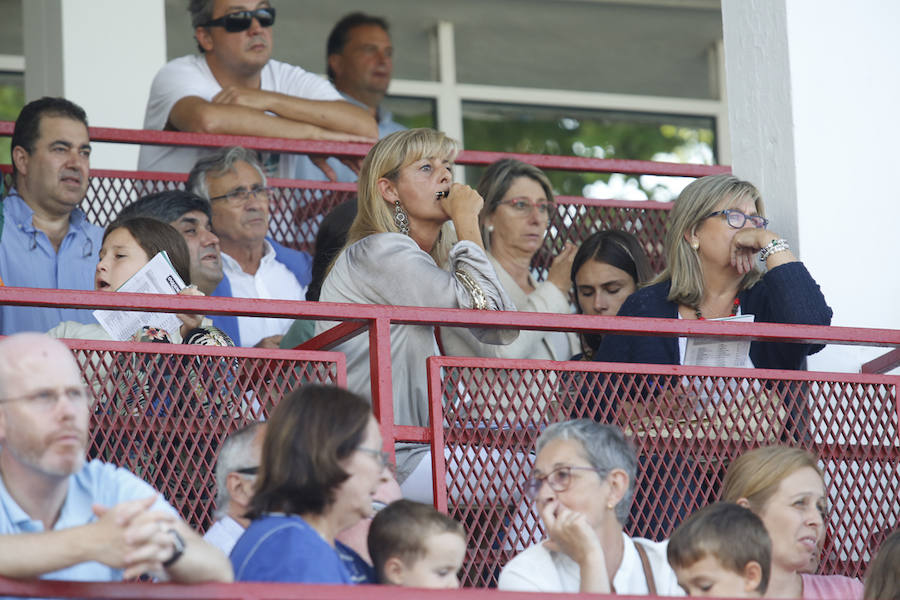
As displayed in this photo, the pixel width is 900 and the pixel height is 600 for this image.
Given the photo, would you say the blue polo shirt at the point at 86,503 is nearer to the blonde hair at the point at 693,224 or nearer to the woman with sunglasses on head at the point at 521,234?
the blonde hair at the point at 693,224

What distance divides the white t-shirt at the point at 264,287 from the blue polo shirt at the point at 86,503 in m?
3.12

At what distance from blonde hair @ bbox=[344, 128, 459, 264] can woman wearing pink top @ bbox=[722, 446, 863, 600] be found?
1678mm

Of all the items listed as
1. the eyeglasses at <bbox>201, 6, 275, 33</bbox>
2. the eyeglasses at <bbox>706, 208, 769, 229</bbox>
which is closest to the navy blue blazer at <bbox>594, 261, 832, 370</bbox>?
the eyeglasses at <bbox>706, 208, 769, 229</bbox>

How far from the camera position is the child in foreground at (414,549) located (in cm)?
465

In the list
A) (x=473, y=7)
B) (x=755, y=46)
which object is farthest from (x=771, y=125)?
(x=473, y=7)

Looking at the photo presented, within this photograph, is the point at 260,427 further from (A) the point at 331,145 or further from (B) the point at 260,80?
(B) the point at 260,80

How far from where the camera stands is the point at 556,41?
43.6 feet

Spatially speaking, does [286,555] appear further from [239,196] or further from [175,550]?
[239,196]

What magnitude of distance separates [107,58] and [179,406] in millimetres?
5221

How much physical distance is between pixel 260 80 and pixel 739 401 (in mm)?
3968

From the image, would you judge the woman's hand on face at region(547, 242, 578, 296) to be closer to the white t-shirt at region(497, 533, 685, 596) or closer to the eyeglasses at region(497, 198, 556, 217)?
the eyeglasses at region(497, 198, 556, 217)

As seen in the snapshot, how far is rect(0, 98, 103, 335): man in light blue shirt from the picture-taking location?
295 inches

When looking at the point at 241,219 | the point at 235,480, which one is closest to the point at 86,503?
the point at 235,480

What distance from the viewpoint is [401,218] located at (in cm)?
669
